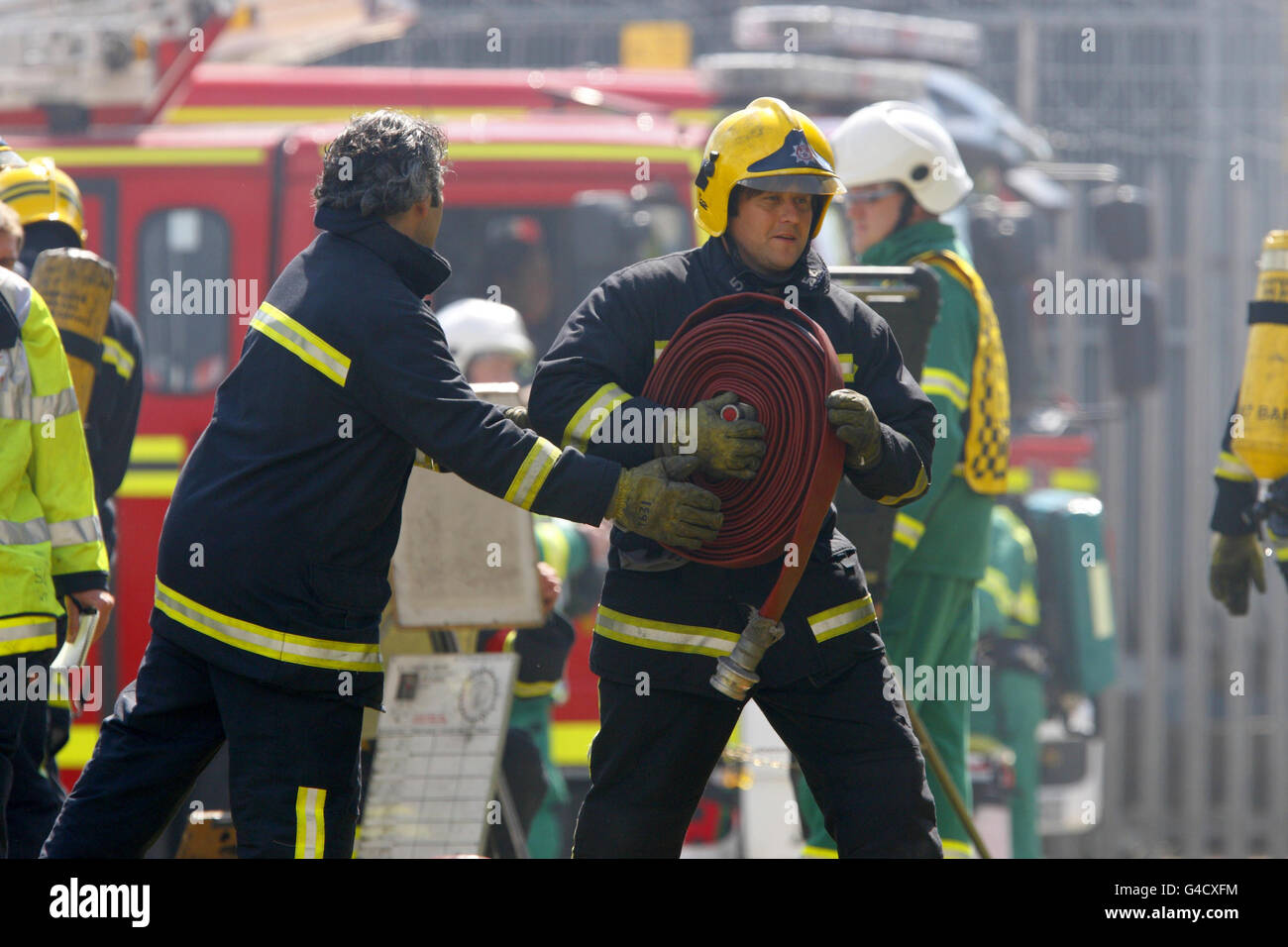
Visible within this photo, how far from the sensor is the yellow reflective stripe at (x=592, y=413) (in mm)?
3570

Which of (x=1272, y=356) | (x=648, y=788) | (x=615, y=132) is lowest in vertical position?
(x=648, y=788)

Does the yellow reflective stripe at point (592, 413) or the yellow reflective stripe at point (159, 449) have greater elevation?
the yellow reflective stripe at point (592, 413)

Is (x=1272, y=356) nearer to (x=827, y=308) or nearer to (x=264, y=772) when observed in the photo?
(x=827, y=308)

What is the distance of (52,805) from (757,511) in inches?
77.8

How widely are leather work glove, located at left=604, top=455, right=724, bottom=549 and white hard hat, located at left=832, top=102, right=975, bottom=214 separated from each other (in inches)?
69.4

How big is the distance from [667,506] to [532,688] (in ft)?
6.78

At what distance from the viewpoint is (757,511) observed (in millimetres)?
3557

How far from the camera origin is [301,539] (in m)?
3.51

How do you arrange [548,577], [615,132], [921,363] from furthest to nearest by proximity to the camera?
1. [615,132]
2. [548,577]
3. [921,363]

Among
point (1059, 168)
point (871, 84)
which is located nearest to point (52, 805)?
point (871, 84)

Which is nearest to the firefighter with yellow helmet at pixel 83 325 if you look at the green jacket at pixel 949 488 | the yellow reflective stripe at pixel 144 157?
the yellow reflective stripe at pixel 144 157

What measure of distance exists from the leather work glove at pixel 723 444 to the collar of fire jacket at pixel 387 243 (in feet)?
1.97

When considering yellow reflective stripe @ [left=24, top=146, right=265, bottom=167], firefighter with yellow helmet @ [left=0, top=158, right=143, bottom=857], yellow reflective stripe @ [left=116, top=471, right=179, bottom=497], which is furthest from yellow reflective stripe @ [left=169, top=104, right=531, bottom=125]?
Answer: firefighter with yellow helmet @ [left=0, top=158, right=143, bottom=857]

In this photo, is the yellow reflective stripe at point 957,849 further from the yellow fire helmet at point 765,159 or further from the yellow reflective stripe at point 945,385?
the yellow fire helmet at point 765,159
